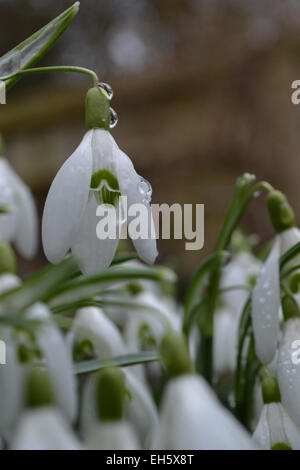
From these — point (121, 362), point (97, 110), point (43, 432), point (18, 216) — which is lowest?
point (43, 432)

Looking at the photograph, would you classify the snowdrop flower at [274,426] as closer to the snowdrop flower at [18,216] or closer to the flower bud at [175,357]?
the flower bud at [175,357]

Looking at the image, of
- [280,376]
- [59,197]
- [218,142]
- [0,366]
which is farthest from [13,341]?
[218,142]

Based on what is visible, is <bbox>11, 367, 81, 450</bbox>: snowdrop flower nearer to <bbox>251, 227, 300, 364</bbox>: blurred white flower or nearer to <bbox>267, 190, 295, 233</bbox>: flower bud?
<bbox>251, 227, 300, 364</bbox>: blurred white flower

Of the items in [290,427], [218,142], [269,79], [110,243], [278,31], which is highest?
[278,31]

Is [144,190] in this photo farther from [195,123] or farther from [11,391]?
[195,123]

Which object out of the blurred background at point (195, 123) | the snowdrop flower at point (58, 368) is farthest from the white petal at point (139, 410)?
the blurred background at point (195, 123)

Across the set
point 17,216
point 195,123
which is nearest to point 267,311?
point 17,216

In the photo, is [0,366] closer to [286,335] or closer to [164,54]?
[286,335]
